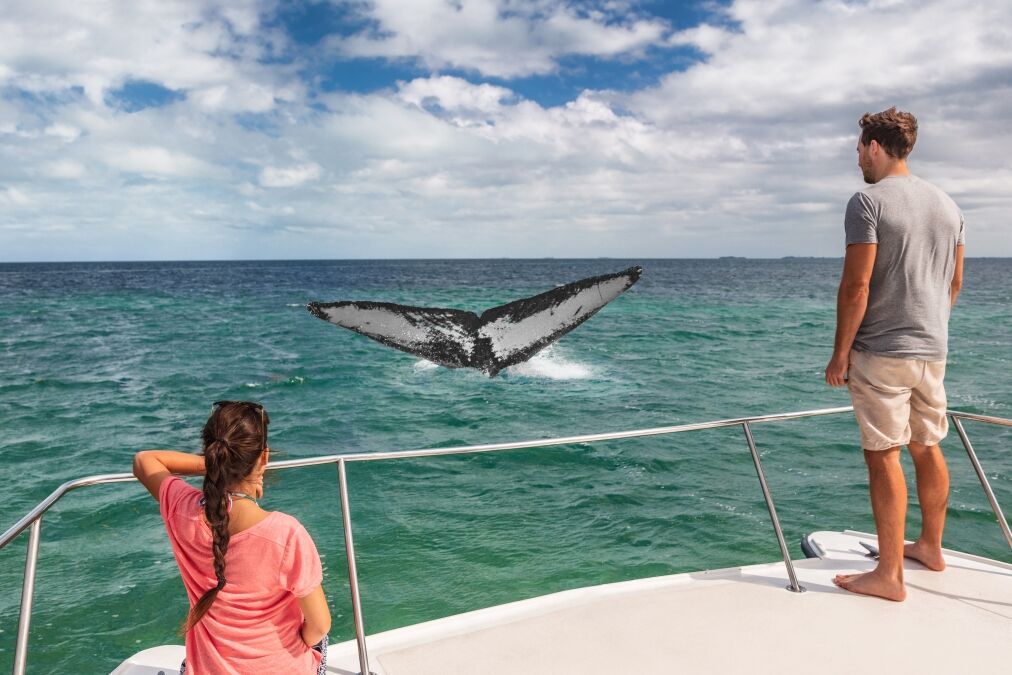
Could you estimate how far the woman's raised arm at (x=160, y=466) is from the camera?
7.89ft

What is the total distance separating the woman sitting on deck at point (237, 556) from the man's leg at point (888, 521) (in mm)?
2904

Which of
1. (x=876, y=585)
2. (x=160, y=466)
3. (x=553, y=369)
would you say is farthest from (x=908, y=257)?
(x=553, y=369)

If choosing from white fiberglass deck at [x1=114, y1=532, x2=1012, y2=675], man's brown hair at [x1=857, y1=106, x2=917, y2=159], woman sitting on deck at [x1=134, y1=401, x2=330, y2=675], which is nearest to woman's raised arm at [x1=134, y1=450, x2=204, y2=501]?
woman sitting on deck at [x1=134, y1=401, x2=330, y2=675]

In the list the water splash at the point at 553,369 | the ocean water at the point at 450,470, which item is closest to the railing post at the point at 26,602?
the ocean water at the point at 450,470

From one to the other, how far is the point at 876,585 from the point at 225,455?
133 inches

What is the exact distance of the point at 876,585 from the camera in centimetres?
360

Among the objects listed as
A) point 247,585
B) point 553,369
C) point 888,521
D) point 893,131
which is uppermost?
point 893,131

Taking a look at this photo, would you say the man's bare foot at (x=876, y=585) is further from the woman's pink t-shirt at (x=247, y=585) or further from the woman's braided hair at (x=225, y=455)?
the woman's braided hair at (x=225, y=455)

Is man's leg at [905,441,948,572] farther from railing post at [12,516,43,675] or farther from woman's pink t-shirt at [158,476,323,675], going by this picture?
railing post at [12,516,43,675]

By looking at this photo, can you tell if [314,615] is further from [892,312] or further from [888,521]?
[892,312]

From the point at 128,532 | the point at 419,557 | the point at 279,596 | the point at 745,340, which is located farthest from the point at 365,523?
the point at 745,340

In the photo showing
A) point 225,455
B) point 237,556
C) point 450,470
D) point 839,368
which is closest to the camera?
point 225,455

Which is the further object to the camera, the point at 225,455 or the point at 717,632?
the point at 717,632

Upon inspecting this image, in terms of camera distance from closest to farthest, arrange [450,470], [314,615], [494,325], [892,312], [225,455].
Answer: [225,455], [314,615], [892,312], [494,325], [450,470]
